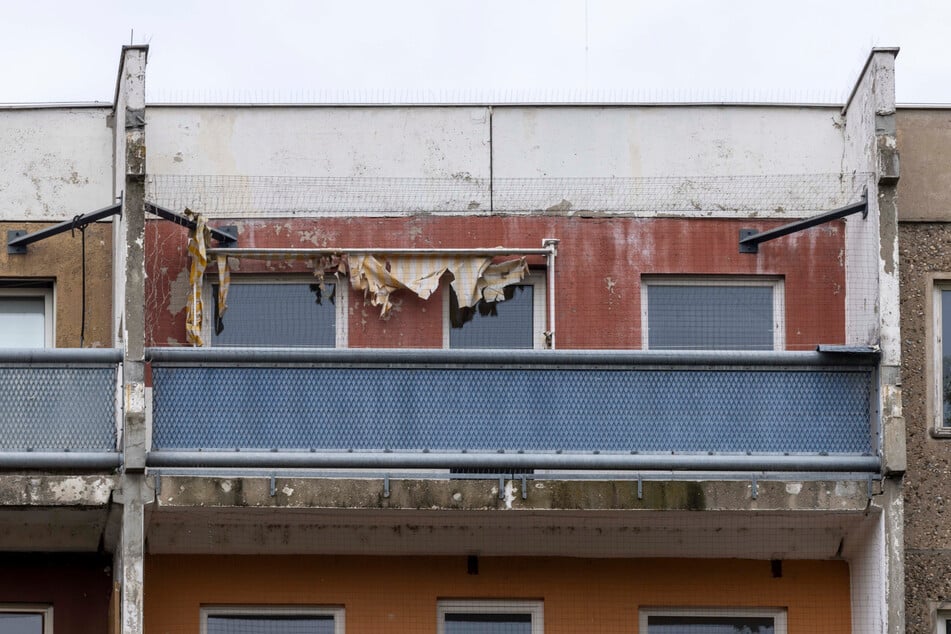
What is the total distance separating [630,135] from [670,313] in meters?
1.69

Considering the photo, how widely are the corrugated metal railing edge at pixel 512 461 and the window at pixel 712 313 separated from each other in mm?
2043

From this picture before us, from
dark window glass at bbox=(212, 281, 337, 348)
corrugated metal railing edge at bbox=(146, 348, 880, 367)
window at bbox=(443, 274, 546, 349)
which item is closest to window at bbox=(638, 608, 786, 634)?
corrugated metal railing edge at bbox=(146, 348, 880, 367)

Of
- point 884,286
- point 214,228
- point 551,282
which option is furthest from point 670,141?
point 214,228

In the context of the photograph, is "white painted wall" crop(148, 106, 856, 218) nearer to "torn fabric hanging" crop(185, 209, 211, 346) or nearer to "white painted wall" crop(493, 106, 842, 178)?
"white painted wall" crop(493, 106, 842, 178)

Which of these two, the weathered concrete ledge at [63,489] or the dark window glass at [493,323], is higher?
the dark window glass at [493,323]

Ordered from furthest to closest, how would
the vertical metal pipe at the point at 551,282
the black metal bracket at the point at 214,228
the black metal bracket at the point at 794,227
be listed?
1. the vertical metal pipe at the point at 551,282
2. the black metal bracket at the point at 214,228
3. the black metal bracket at the point at 794,227

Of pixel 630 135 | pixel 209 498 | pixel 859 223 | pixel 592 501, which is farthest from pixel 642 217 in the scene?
pixel 209 498

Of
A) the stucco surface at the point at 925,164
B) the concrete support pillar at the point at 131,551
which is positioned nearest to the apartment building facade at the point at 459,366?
the concrete support pillar at the point at 131,551

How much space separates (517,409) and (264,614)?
2.91 m

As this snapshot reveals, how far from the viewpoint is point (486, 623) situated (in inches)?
696

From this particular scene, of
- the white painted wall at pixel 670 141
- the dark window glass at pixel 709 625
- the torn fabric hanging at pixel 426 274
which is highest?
the white painted wall at pixel 670 141

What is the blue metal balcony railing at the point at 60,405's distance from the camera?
16297mm

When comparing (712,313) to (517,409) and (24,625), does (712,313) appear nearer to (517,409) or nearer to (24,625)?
(517,409)

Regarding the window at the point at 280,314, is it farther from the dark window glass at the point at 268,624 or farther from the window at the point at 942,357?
the window at the point at 942,357
